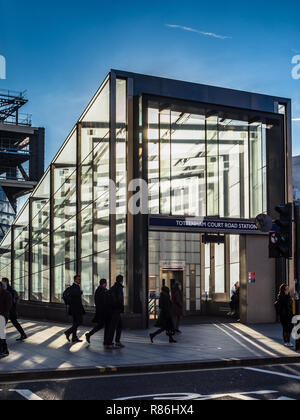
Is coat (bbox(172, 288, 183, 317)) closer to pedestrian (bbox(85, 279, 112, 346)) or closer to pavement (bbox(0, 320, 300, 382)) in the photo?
pavement (bbox(0, 320, 300, 382))

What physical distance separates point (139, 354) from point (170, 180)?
919cm

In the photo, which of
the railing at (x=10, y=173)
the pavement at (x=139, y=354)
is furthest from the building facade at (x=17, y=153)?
the pavement at (x=139, y=354)

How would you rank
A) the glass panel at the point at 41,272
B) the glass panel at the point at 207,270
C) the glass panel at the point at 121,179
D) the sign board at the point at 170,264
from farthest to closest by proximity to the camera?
the glass panel at the point at 41,272
the sign board at the point at 170,264
the glass panel at the point at 207,270
the glass panel at the point at 121,179

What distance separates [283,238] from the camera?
1412 centimetres

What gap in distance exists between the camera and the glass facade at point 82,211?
20906 millimetres

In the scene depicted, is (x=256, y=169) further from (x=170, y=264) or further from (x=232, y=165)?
(x=170, y=264)

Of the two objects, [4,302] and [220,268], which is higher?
[220,268]

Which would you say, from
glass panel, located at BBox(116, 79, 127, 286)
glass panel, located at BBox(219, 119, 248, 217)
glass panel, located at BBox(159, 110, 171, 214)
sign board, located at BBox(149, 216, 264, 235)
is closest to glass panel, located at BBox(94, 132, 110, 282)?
glass panel, located at BBox(116, 79, 127, 286)

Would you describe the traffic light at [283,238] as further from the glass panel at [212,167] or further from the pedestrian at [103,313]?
the glass panel at [212,167]

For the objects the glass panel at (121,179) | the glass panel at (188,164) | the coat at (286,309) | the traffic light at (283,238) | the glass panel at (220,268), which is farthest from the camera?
the glass panel at (220,268)

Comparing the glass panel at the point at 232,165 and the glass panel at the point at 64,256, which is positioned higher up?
the glass panel at the point at 232,165

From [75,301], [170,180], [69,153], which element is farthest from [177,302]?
[69,153]

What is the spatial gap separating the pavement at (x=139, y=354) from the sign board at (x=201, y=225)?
3830 millimetres
